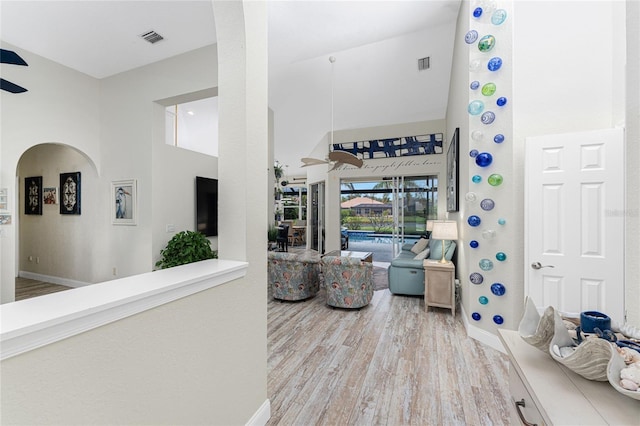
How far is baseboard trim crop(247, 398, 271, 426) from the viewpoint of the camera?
Answer: 1.64 meters

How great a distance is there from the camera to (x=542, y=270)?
2.47m

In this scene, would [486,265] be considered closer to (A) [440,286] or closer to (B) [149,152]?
(A) [440,286]

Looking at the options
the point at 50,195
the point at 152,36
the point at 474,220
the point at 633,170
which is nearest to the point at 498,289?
the point at 474,220

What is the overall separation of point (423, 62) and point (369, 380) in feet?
16.5

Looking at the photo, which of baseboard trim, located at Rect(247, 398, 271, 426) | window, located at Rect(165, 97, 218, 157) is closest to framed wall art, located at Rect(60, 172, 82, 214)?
window, located at Rect(165, 97, 218, 157)

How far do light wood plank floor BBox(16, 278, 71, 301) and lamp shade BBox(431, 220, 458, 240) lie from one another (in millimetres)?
6157

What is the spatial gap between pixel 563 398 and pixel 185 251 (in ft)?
12.4

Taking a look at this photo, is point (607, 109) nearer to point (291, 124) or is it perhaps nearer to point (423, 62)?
point (423, 62)

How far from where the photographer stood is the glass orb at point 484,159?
2.71m

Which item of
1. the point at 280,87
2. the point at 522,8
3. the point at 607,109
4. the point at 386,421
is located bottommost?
the point at 386,421

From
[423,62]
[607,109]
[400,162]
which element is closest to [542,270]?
[607,109]

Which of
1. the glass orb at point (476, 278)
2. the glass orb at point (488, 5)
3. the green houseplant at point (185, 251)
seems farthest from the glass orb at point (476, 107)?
the green houseplant at point (185, 251)

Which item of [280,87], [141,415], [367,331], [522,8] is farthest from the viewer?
[280,87]

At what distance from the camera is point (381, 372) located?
7.59 ft
